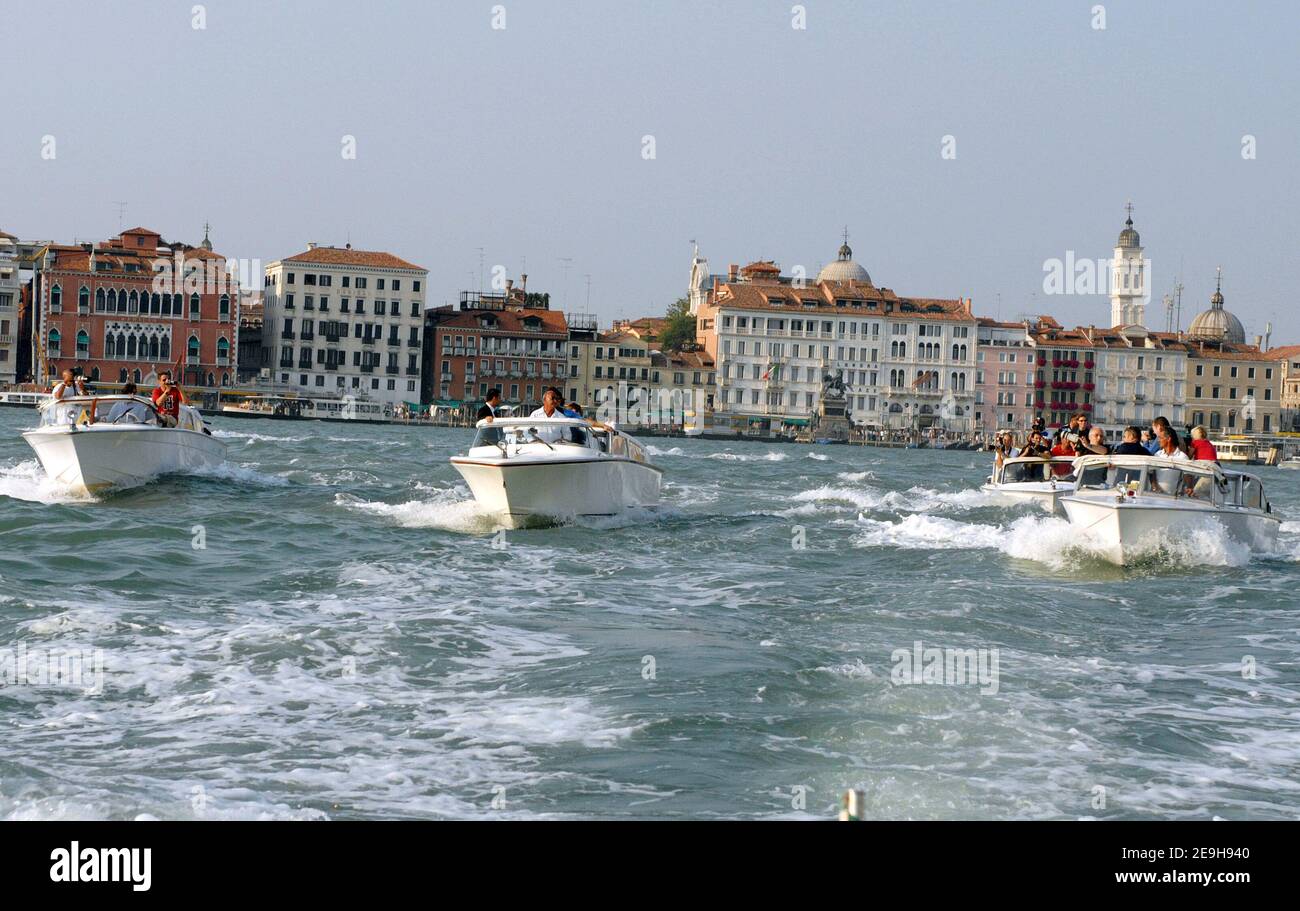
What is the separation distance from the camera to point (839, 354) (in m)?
116

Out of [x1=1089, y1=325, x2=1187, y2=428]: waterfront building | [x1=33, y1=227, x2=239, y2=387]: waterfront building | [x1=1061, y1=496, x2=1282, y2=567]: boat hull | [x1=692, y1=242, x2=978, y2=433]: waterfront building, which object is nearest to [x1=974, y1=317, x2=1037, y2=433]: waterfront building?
[x1=692, y1=242, x2=978, y2=433]: waterfront building

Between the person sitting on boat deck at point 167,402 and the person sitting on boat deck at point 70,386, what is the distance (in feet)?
3.41

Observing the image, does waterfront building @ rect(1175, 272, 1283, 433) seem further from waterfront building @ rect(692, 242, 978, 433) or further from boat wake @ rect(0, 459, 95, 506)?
boat wake @ rect(0, 459, 95, 506)

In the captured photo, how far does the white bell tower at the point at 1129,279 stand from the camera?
473 feet

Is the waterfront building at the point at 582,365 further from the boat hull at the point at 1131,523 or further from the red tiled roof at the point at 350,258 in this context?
the boat hull at the point at 1131,523

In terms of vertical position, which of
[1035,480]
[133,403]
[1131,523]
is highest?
[133,403]

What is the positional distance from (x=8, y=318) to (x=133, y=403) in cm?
8682

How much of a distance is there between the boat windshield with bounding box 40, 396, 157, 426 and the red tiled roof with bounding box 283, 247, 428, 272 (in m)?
87.6

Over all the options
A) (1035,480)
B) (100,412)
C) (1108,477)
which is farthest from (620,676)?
(1035,480)

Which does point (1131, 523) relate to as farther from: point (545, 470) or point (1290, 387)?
point (1290, 387)

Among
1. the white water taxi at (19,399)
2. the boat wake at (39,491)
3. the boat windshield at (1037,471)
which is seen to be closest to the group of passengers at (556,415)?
the boat wake at (39,491)

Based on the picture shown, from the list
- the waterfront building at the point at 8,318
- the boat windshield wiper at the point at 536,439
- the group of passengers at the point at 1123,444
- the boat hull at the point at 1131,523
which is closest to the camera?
the boat hull at the point at 1131,523
